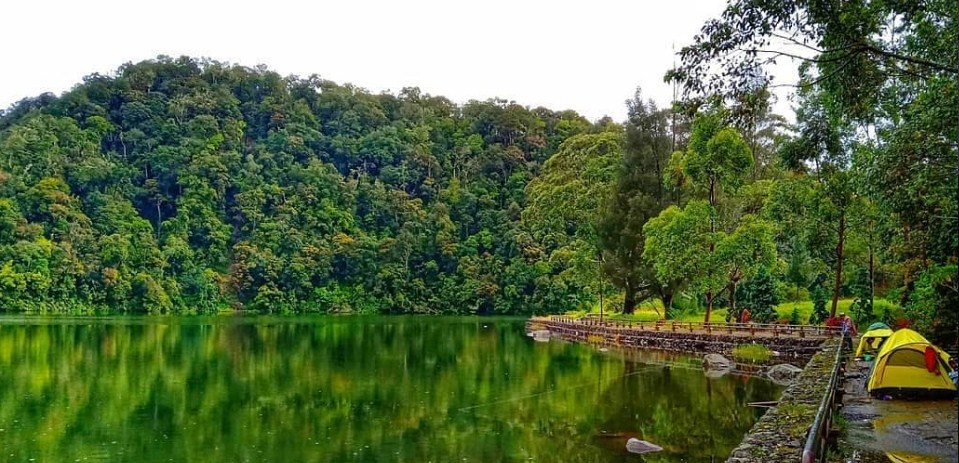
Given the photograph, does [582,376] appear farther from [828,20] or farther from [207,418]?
[828,20]

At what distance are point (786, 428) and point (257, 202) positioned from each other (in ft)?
275

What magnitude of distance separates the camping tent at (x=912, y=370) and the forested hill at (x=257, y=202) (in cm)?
5759

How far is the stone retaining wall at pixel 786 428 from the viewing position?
9.28 meters

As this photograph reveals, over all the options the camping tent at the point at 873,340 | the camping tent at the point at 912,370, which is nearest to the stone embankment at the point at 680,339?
the camping tent at the point at 873,340

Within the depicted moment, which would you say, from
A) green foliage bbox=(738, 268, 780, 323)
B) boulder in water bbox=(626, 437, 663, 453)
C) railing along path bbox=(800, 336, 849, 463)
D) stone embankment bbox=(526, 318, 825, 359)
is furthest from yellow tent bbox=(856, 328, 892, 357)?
green foliage bbox=(738, 268, 780, 323)

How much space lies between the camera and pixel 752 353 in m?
29.1

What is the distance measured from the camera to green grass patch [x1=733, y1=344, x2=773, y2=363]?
28578mm

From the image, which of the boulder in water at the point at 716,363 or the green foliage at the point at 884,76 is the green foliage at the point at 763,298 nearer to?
the boulder in water at the point at 716,363

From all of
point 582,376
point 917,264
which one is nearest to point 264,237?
point 582,376

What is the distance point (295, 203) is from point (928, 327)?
7694 centimetres

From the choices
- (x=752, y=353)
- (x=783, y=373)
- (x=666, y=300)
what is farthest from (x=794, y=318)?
(x=783, y=373)

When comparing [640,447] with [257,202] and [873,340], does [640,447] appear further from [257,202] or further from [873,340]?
[257,202]

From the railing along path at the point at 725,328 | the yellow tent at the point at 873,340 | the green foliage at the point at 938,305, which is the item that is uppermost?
the green foliage at the point at 938,305

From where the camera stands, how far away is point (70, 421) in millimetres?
17156
